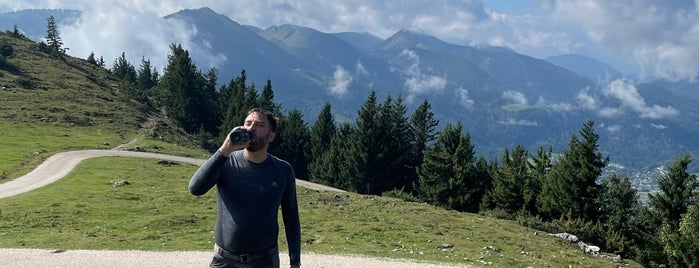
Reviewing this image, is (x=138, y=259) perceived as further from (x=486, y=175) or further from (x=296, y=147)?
(x=296, y=147)

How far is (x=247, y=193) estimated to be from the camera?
6.50 metres

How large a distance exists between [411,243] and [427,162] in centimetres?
3433

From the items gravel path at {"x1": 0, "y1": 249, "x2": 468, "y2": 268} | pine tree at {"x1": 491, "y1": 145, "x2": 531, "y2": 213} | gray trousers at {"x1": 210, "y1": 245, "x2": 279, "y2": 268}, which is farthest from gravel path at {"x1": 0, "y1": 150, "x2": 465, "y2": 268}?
pine tree at {"x1": 491, "y1": 145, "x2": 531, "y2": 213}

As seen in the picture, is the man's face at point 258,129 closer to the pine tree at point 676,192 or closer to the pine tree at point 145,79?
the pine tree at point 676,192

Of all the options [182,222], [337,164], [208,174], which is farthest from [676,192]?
[208,174]

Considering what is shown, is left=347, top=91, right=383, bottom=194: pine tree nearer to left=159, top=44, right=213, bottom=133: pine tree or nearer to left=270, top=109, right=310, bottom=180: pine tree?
left=270, top=109, right=310, bottom=180: pine tree

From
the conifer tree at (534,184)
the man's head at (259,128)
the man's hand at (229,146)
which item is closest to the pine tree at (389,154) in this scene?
the conifer tree at (534,184)

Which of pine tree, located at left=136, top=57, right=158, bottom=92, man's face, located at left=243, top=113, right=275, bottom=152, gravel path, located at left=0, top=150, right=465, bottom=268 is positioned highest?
pine tree, located at left=136, top=57, right=158, bottom=92

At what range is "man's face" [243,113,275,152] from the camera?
634 centimetres

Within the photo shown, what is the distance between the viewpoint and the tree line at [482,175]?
137ft

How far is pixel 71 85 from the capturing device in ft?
326

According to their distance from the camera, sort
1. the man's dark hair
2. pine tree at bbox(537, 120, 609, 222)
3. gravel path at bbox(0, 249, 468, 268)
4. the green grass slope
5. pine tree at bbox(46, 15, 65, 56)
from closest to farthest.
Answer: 1. the man's dark hair
2. gravel path at bbox(0, 249, 468, 268)
3. the green grass slope
4. pine tree at bbox(537, 120, 609, 222)
5. pine tree at bbox(46, 15, 65, 56)

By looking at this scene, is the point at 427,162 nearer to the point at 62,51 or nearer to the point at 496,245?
the point at 496,245

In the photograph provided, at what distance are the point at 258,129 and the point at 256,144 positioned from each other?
20 centimetres
